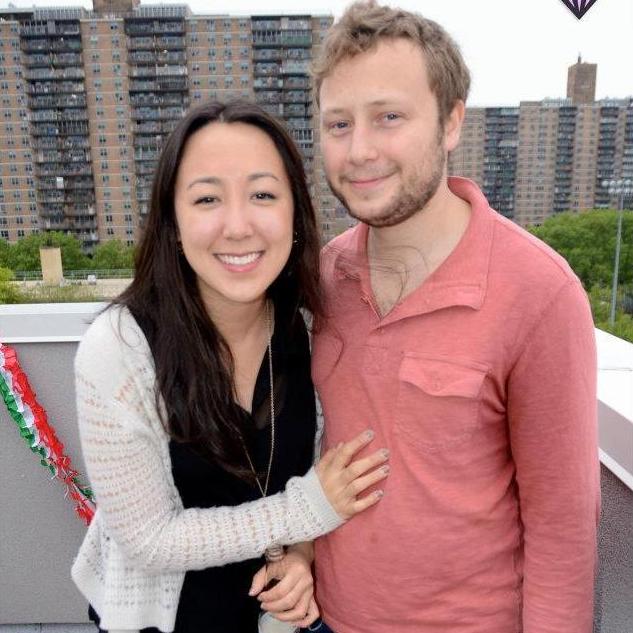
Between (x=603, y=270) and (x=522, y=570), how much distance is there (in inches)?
767

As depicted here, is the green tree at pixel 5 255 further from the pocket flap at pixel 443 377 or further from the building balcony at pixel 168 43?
the pocket flap at pixel 443 377

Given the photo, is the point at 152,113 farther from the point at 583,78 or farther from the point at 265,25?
the point at 583,78

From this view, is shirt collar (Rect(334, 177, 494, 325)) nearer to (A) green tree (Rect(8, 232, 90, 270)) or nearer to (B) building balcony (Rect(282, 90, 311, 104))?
(A) green tree (Rect(8, 232, 90, 270))

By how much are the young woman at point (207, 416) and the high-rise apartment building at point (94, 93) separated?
110 feet

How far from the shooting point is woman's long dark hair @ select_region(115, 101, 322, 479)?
1.04 metres

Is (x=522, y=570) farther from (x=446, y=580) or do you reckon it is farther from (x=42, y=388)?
(x=42, y=388)

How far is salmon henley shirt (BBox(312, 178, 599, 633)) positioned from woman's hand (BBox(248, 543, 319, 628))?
9 centimetres

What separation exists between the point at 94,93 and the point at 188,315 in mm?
37154

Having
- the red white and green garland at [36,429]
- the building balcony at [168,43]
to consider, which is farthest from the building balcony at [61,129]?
the red white and green garland at [36,429]

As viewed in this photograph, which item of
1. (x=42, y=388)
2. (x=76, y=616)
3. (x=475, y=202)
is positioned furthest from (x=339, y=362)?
(x=76, y=616)

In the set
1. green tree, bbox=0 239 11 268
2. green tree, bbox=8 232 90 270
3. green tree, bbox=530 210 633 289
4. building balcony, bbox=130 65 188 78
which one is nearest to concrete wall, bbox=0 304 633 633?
green tree, bbox=530 210 633 289

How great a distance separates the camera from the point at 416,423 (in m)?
0.98

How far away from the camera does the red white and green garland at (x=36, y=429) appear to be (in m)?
1.79

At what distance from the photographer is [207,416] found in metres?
1.07
